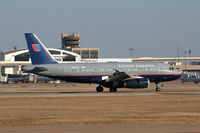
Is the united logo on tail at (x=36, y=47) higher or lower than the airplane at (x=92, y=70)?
higher

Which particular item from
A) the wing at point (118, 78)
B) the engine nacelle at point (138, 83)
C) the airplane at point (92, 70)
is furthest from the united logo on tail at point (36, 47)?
the engine nacelle at point (138, 83)

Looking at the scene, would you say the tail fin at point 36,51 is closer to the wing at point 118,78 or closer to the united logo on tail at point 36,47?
the united logo on tail at point 36,47

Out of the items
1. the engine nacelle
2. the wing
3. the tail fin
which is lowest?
the engine nacelle

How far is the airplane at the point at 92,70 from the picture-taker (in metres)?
59.2

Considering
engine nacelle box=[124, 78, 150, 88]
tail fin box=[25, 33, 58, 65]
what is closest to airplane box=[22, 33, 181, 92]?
tail fin box=[25, 33, 58, 65]

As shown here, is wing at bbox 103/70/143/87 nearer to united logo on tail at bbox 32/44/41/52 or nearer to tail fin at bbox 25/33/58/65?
tail fin at bbox 25/33/58/65

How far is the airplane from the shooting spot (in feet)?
194

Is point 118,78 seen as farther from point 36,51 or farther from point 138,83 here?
point 36,51

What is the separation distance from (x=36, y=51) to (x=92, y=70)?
830cm

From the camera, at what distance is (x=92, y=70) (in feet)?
199

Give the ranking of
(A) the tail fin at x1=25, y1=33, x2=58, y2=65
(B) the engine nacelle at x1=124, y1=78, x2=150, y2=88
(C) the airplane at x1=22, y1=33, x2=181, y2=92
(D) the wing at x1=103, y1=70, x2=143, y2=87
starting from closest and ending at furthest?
1. (B) the engine nacelle at x1=124, y1=78, x2=150, y2=88
2. (D) the wing at x1=103, y1=70, x2=143, y2=87
3. (C) the airplane at x1=22, y1=33, x2=181, y2=92
4. (A) the tail fin at x1=25, y1=33, x2=58, y2=65

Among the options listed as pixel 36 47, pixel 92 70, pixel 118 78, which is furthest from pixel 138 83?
pixel 36 47

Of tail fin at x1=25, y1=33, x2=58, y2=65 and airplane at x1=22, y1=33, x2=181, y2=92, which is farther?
tail fin at x1=25, y1=33, x2=58, y2=65

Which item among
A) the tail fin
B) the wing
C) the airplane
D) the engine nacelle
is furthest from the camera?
the tail fin
